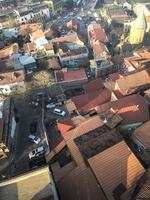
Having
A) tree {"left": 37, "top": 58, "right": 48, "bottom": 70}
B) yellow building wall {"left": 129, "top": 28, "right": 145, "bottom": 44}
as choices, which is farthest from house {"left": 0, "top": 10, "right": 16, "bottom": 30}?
yellow building wall {"left": 129, "top": 28, "right": 145, "bottom": 44}

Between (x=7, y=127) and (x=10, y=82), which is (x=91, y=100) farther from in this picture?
(x=10, y=82)

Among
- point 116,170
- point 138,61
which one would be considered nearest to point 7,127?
point 116,170

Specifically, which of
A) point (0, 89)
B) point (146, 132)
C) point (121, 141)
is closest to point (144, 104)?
point (146, 132)

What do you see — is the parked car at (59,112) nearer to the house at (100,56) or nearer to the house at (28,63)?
the house at (100,56)

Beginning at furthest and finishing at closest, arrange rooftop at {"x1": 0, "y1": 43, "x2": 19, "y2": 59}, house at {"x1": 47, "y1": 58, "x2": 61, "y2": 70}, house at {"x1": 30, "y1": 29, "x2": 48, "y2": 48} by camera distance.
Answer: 1. house at {"x1": 30, "y1": 29, "x2": 48, "y2": 48}
2. rooftop at {"x1": 0, "y1": 43, "x2": 19, "y2": 59}
3. house at {"x1": 47, "y1": 58, "x2": 61, "y2": 70}

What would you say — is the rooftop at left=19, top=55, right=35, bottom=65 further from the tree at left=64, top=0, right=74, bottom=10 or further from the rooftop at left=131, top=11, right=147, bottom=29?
the tree at left=64, top=0, right=74, bottom=10

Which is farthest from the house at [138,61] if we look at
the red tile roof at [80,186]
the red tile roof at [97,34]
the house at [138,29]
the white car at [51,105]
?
the red tile roof at [80,186]
